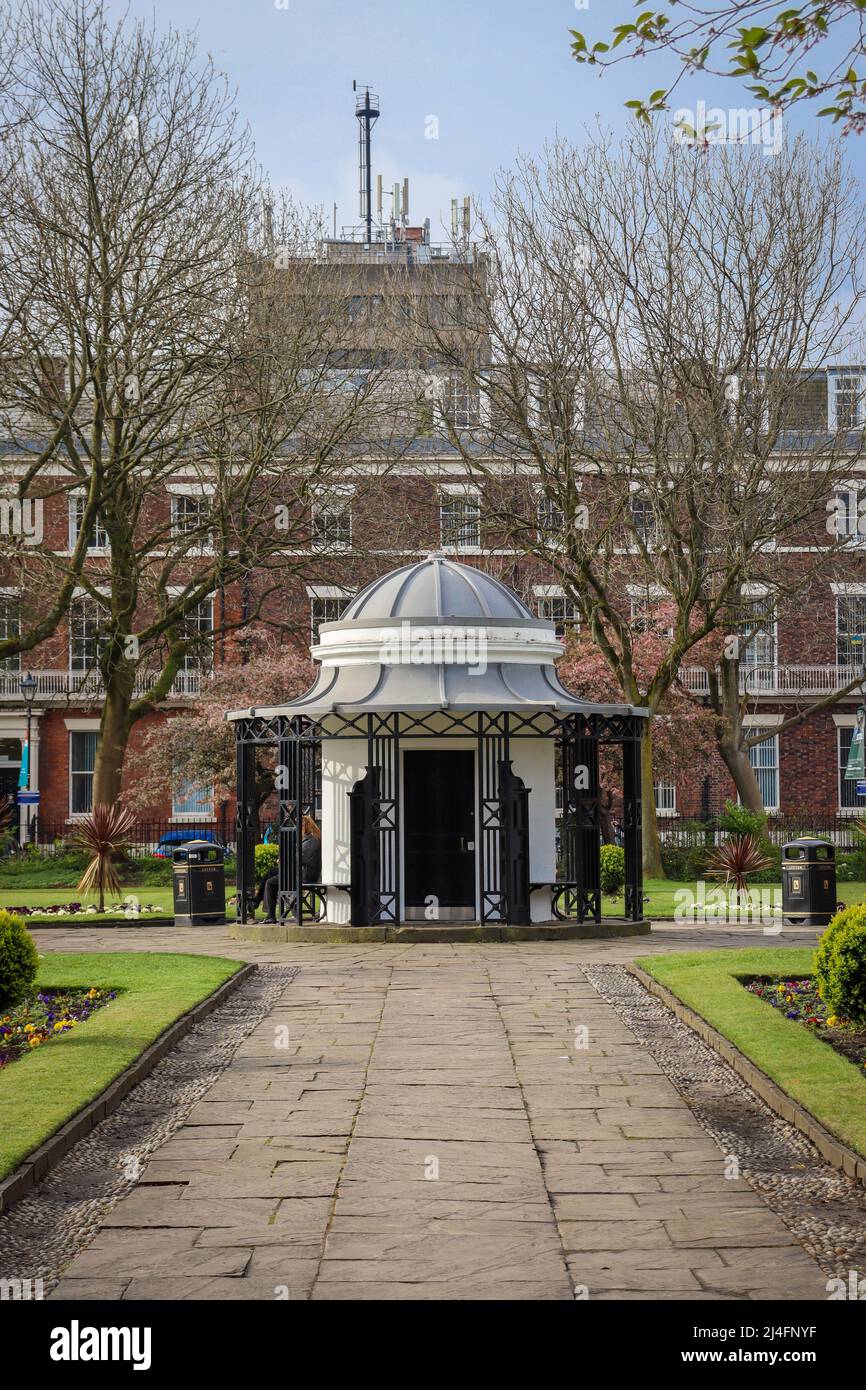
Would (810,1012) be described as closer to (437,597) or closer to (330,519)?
(437,597)

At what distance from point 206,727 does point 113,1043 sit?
24.9 metres

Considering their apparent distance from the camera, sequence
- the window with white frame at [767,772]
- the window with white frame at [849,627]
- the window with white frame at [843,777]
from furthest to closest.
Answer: the window with white frame at [767,772], the window with white frame at [843,777], the window with white frame at [849,627]

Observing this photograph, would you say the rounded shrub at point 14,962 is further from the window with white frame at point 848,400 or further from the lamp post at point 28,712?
the lamp post at point 28,712

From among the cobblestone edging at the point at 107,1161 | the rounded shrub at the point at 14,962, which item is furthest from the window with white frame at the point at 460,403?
the rounded shrub at the point at 14,962

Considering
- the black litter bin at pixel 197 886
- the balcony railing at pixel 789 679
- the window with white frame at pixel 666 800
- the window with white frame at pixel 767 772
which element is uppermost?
the balcony railing at pixel 789 679

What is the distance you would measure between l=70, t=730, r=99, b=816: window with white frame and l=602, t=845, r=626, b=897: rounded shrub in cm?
2285

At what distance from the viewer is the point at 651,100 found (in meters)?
8.09

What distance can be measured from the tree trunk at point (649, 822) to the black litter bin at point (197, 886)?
10.4m

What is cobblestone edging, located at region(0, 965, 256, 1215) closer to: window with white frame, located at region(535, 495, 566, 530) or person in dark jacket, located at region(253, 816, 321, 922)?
person in dark jacket, located at region(253, 816, 321, 922)

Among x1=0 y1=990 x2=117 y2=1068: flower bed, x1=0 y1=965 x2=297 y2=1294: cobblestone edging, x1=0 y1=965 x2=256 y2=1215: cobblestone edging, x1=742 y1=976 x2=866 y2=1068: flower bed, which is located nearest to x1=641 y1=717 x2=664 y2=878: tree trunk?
x1=742 y1=976 x2=866 y2=1068: flower bed

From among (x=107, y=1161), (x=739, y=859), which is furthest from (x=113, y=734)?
(x=107, y=1161)

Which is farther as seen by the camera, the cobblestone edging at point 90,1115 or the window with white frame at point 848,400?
the window with white frame at point 848,400

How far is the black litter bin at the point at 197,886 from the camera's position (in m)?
24.8
